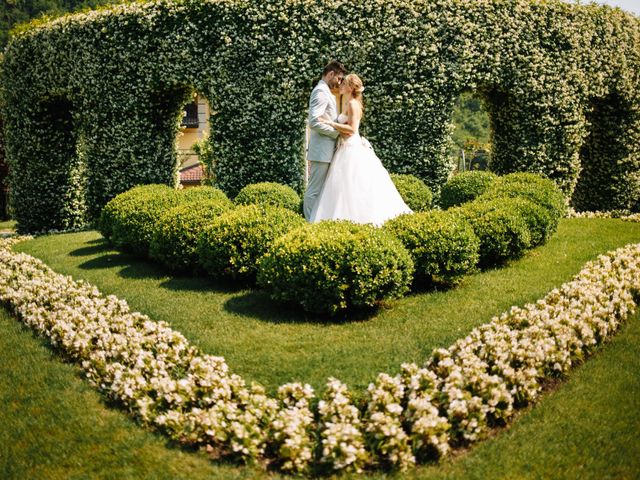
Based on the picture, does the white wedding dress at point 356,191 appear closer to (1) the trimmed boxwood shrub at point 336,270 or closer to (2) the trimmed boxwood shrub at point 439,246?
(2) the trimmed boxwood shrub at point 439,246

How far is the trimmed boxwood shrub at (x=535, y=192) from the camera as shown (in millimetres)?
9375

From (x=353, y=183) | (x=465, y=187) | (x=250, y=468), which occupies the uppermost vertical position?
(x=353, y=183)

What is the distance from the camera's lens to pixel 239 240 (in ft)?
25.0

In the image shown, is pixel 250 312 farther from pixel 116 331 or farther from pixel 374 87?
pixel 374 87

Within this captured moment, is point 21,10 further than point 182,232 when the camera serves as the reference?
Yes

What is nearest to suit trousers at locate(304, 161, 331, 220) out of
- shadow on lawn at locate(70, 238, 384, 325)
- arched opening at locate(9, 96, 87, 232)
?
shadow on lawn at locate(70, 238, 384, 325)

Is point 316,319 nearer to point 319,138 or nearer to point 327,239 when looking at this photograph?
point 327,239

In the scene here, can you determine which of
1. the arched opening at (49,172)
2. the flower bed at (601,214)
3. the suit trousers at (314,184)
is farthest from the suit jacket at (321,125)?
the arched opening at (49,172)

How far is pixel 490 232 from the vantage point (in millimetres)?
8039

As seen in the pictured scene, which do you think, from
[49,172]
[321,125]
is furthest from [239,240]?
[49,172]

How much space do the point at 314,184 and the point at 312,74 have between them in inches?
146

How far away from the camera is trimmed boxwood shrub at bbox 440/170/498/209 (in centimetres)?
1127

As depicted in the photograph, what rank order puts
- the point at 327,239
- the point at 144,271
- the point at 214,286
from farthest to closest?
the point at 144,271
the point at 214,286
the point at 327,239

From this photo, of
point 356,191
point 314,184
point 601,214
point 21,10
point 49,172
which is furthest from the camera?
point 21,10
